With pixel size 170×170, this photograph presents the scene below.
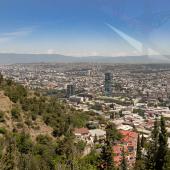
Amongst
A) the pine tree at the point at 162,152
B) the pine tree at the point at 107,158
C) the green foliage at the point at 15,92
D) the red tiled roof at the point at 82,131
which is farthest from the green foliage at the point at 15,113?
the pine tree at the point at 162,152

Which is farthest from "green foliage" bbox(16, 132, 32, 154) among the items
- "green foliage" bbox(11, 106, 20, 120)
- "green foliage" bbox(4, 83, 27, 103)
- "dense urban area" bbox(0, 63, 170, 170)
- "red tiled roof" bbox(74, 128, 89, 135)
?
"red tiled roof" bbox(74, 128, 89, 135)

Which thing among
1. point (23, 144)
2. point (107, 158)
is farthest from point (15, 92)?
point (107, 158)

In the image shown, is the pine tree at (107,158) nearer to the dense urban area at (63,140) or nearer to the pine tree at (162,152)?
the dense urban area at (63,140)

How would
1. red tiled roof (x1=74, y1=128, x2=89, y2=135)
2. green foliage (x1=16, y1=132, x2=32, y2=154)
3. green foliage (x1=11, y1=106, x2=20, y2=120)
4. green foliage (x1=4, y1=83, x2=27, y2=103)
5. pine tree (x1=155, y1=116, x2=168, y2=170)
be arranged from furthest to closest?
red tiled roof (x1=74, y1=128, x2=89, y2=135), green foliage (x1=4, y1=83, x2=27, y2=103), green foliage (x1=11, y1=106, x2=20, y2=120), green foliage (x1=16, y1=132, x2=32, y2=154), pine tree (x1=155, y1=116, x2=168, y2=170)

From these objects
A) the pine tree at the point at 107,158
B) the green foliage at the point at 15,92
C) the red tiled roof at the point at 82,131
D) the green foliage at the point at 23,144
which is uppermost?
the green foliage at the point at 15,92

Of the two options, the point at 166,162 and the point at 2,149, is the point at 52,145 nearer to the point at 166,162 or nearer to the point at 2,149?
the point at 2,149

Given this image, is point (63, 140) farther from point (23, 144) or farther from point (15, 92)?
point (15, 92)

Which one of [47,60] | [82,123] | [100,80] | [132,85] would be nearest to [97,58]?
[47,60]

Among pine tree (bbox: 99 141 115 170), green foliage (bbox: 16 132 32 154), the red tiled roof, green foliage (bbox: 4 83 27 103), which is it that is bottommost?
the red tiled roof

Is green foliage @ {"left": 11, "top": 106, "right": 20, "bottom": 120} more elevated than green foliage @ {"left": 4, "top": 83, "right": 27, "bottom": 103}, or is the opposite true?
green foliage @ {"left": 4, "top": 83, "right": 27, "bottom": 103}

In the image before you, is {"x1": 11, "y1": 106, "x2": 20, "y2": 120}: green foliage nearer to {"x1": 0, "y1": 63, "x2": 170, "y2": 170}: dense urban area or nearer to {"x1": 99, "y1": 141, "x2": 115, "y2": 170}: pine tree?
{"x1": 0, "y1": 63, "x2": 170, "y2": 170}: dense urban area

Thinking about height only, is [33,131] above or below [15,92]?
below
